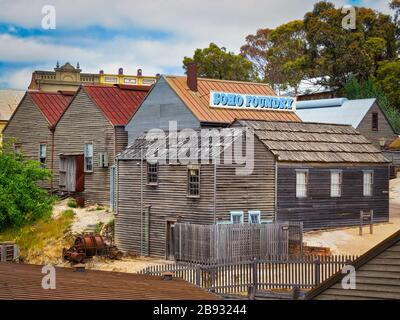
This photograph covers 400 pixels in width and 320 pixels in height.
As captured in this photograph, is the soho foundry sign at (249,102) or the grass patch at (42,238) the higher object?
the soho foundry sign at (249,102)

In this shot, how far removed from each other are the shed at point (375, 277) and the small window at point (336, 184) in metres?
25.7

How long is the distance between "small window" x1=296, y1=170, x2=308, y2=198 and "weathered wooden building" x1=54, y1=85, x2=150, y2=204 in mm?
12603

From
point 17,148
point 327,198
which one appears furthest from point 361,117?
point 17,148

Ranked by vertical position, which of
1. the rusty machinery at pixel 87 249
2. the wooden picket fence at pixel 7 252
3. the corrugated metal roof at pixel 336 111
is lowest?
the rusty machinery at pixel 87 249

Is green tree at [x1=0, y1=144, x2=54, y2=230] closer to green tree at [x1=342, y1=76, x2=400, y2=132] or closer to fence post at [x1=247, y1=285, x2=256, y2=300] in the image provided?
fence post at [x1=247, y1=285, x2=256, y2=300]

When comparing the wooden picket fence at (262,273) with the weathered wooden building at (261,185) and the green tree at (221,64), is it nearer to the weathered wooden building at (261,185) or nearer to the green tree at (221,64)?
the weathered wooden building at (261,185)

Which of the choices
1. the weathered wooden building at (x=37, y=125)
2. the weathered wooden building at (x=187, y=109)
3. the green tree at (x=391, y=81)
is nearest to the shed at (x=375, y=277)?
the weathered wooden building at (x=187, y=109)

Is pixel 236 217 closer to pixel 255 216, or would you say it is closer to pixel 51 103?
pixel 255 216

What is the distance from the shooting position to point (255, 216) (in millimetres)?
38906

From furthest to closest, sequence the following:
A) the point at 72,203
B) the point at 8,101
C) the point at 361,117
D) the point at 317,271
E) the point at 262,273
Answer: the point at 8,101, the point at 361,117, the point at 72,203, the point at 262,273, the point at 317,271

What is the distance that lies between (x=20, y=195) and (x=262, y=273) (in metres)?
20.8

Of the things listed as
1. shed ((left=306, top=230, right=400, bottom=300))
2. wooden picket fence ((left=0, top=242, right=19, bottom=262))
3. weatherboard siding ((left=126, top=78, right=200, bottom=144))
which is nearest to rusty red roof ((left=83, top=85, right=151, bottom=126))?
weatherboard siding ((left=126, top=78, right=200, bottom=144))

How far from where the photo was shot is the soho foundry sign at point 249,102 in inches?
1767

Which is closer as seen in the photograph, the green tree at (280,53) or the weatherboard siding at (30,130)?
the weatherboard siding at (30,130)
